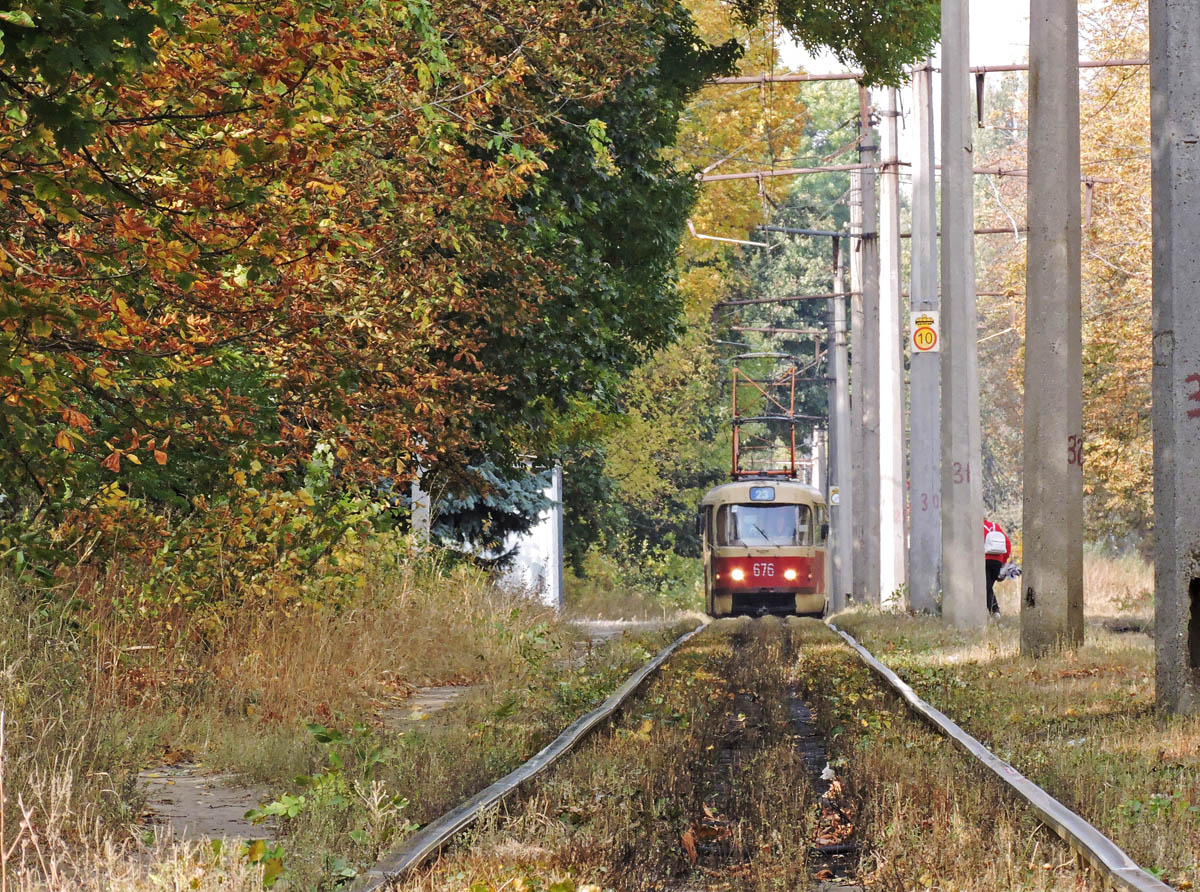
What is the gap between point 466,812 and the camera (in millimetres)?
6977

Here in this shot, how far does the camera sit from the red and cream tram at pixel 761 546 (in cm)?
3628

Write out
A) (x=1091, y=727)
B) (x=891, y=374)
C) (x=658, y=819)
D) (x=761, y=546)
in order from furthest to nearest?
(x=761, y=546) → (x=891, y=374) → (x=1091, y=727) → (x=658, y=819)

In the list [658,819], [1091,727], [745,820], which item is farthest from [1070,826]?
[1091,727]

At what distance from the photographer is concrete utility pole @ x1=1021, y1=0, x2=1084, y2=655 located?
15.1m

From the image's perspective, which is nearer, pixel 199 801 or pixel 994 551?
pixel 199 801

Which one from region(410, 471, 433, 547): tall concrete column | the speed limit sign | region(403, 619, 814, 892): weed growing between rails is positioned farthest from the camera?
the speed limit sign

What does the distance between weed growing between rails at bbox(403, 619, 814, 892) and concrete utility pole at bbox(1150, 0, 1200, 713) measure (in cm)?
248

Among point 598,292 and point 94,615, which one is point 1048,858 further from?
point 598,292

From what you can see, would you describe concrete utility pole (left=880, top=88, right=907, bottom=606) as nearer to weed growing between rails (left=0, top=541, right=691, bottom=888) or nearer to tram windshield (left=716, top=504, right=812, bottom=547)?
tram windshield (left=716, top=504, right=812, bottom=547)

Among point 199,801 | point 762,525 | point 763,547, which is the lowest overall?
point 199,801

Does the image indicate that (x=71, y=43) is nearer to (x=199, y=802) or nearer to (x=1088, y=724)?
(x=199, y=802)

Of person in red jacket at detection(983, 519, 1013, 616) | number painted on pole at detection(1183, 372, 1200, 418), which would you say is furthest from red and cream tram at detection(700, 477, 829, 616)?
number painted on pole at detection(1183, 372, 1200, 418)

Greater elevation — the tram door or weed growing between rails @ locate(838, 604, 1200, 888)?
the tram door

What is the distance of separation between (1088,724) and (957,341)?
12177 mm
